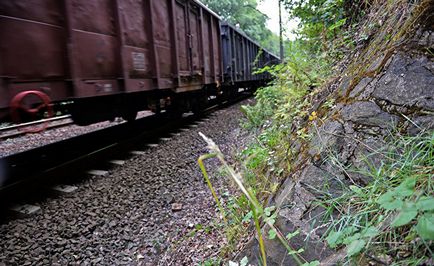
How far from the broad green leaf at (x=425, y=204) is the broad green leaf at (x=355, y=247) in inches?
10.6

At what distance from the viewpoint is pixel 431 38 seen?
6.18 feet

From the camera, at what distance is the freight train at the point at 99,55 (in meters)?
3.08

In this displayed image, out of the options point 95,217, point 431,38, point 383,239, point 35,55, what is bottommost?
point 95,217

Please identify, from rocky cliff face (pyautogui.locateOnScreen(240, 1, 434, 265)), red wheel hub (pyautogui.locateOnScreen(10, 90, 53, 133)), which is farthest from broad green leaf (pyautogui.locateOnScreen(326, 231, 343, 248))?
red wheel hub (pyautogui.locateOnScreen(10, 90, 53, 133))

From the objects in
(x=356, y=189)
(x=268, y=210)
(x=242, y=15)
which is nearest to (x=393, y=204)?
(x=356, y=189)

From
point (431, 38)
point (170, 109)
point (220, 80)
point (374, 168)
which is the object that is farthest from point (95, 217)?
point (220, 80)

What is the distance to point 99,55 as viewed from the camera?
423 centimetres

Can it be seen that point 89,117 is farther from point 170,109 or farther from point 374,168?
point 374,168

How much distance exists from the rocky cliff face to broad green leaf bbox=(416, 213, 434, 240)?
1.65 ft

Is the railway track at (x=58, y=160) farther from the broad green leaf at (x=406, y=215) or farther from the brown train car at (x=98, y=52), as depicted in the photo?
the broad green leaf at (x=406, y=215)

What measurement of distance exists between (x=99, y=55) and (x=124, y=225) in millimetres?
2505

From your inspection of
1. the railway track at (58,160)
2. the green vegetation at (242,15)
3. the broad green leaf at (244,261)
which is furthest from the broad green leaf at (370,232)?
the green vegetation at (242,15)

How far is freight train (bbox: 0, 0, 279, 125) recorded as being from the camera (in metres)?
3.08

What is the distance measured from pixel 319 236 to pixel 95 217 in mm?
2413
